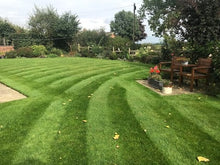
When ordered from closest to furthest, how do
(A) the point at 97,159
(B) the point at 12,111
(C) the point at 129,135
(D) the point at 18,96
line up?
(A) the point at 97,159, (C) the point at 129,135, (B) the point at 12,111, (D) the point at 18,96

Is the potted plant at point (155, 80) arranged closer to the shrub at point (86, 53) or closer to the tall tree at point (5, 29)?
the shrub at point (86, 53)

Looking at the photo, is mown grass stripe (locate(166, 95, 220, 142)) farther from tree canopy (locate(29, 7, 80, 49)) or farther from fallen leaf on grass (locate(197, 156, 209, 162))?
tree canopy (locate(29, 7, 80, 49))

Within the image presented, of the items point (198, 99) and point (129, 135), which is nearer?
point (129, 135)

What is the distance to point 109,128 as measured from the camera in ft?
12.8

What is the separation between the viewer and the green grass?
301 cm

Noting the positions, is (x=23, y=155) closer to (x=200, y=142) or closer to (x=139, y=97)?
(x=200, y=142)

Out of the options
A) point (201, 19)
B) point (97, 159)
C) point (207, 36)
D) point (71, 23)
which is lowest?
point (97, 159)

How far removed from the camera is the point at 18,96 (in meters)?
6.20

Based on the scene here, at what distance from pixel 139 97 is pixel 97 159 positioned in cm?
329

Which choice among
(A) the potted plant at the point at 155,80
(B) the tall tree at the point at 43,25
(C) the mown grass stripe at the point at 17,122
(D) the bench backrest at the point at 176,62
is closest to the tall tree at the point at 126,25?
(B) the tall tree at the point at 43,25

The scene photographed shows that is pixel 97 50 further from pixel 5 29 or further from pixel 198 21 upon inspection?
pixel 5 29

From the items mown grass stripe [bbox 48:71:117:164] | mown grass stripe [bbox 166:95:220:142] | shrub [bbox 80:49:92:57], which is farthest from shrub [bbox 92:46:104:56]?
mown grass stripe [bbox 166:95:220:142]

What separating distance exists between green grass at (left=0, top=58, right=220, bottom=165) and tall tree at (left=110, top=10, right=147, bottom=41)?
149 feet

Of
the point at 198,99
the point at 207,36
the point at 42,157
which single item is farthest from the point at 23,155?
the point at 207,36
